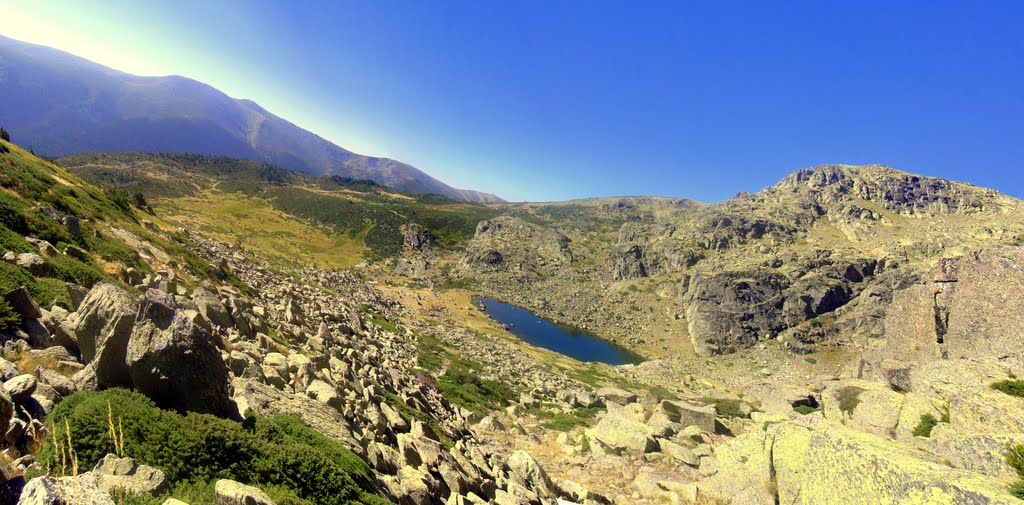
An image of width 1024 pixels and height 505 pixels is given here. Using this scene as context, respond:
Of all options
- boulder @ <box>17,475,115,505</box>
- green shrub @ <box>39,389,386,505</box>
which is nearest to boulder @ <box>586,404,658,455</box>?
green shrub @ <box>39,389,386,505</box>

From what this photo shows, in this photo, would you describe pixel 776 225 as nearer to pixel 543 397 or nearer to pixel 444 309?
pixel 444 309

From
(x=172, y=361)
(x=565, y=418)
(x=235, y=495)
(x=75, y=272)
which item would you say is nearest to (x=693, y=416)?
(x=565, y=418)

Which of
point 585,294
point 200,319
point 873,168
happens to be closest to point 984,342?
point 200,319

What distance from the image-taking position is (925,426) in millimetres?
14898

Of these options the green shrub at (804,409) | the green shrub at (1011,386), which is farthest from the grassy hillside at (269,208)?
the green shrub at (1011,386)

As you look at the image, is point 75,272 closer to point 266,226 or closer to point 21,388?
point 21,388

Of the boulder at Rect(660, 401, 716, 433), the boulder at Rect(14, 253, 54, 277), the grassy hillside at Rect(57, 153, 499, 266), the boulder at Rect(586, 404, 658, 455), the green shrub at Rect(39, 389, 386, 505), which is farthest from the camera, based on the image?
the grassy hillside at Rect(57, 153, 499, 266)

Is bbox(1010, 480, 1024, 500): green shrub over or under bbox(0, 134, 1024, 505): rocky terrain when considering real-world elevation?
over

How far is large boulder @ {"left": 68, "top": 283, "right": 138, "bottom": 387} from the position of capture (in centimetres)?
619

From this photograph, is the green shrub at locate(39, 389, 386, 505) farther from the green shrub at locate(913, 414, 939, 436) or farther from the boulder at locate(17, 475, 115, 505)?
the green shrub at locate(913, 414, 939, 436)

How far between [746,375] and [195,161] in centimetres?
22117

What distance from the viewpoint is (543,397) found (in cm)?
3088

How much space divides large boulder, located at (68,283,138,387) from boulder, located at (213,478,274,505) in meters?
3.05

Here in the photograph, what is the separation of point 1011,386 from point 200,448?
22627 millimetres
